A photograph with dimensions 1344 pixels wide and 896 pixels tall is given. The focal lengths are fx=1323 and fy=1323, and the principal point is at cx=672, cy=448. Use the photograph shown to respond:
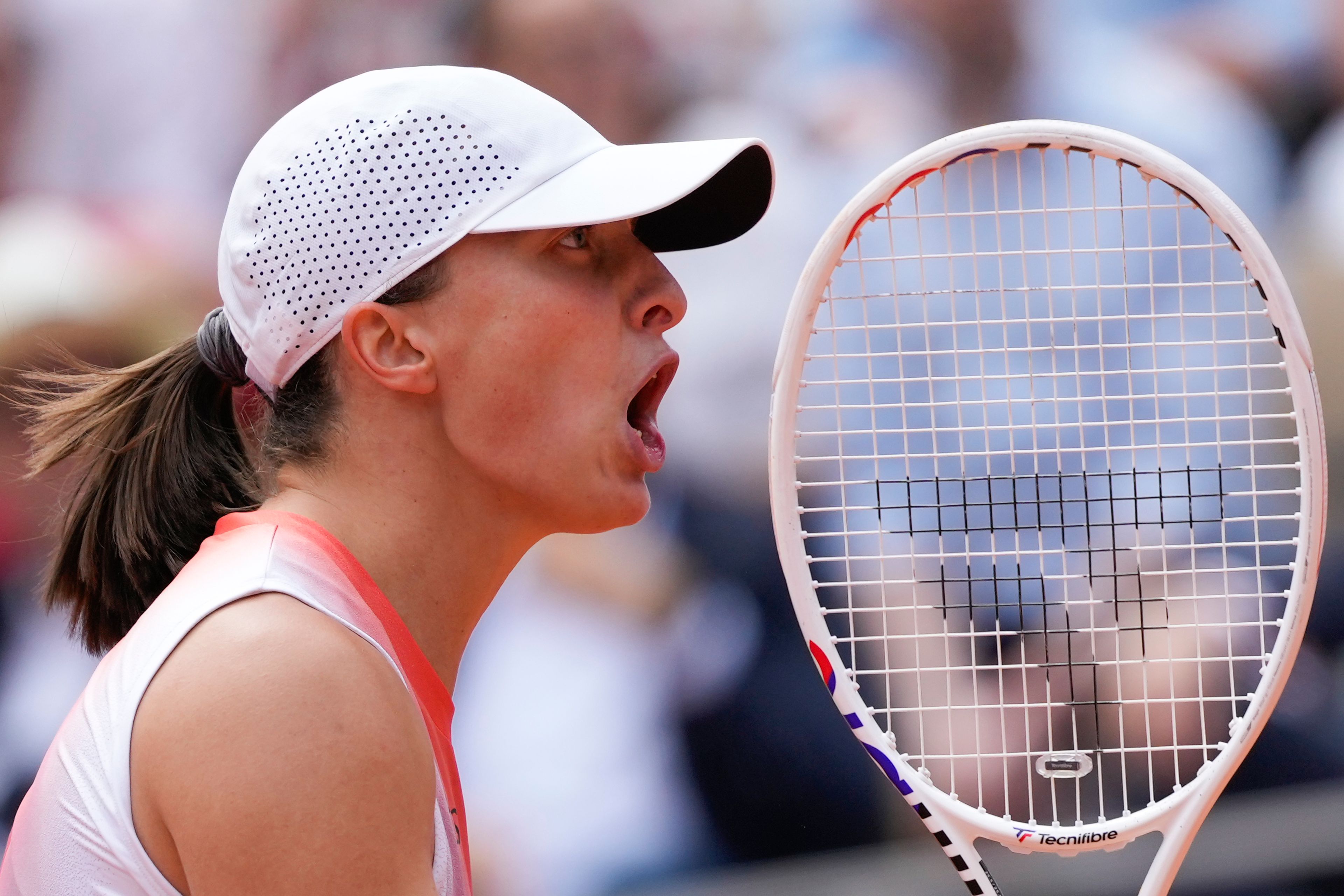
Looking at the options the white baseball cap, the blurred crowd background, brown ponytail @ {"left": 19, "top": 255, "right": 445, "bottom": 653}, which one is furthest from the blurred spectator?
the white baseball cap

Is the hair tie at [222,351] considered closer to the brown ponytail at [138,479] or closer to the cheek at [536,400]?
the brown ponytail at [138,479]

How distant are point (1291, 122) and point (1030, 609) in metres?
1.05

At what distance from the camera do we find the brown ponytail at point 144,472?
1.28m

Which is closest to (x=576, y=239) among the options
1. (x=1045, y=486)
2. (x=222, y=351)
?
(x=222, y=351)

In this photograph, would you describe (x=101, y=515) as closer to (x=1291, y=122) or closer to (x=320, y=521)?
(x=320, y=521)

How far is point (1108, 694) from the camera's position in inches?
82.2

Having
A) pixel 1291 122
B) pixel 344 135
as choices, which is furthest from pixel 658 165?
pixel 1291 122

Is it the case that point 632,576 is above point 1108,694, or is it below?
above

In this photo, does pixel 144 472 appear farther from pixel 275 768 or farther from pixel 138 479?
pixel 275 768

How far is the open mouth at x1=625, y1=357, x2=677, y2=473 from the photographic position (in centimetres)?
125

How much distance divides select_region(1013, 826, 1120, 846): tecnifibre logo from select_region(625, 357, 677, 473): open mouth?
0.54m

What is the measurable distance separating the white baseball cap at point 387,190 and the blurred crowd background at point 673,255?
128 centimetres

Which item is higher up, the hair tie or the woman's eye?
the woman's eye

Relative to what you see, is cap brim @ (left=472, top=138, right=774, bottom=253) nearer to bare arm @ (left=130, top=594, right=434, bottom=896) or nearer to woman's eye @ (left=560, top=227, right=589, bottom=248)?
woman's eye @ (left=560, top=227, right=589, bottom=248)
